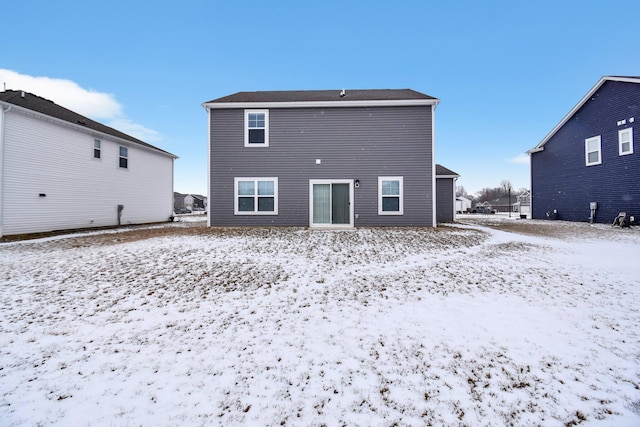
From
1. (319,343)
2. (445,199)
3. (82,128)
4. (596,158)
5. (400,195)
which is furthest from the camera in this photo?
(445,199)

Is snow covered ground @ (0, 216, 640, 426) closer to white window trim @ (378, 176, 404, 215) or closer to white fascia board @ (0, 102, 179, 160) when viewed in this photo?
white window trim @ (378, 176, 404, 215)

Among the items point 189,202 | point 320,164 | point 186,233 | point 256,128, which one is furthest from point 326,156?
point 189,202

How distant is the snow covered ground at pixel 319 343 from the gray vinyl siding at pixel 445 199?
38.2 ft

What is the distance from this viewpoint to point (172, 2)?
13.5 m

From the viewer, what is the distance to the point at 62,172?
12773mm

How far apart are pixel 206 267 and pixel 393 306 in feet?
14.4

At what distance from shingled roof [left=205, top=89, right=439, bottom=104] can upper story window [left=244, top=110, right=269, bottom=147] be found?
64cm

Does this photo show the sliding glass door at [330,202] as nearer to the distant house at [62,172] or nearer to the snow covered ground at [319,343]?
the snow covered ground at [319,343]

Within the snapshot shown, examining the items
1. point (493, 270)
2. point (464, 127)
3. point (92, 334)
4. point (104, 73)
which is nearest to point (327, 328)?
point (92, 334)

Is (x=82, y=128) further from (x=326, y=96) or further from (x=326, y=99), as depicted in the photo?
(x=326, y=96)

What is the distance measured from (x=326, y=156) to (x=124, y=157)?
13339mm

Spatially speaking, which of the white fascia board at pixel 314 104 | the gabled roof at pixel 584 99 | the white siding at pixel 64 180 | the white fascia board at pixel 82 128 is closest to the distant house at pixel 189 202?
the white fascia board at pixel 82 128

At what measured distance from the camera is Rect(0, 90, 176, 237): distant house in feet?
35.5

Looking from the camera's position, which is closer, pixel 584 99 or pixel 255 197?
pixel 255 197
